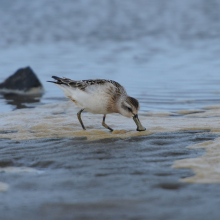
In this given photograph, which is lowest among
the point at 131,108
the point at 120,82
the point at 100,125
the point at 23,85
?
the point at 100,125

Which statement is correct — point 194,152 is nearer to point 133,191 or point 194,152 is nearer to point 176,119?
point 133,191

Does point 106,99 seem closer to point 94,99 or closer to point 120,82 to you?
point 94,99

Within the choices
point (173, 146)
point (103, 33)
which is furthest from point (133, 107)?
point (103, 33)

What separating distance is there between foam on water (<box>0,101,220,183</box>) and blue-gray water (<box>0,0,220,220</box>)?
24cm

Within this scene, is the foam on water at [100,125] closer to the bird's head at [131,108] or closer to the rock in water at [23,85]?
the bird's head at [131,108]

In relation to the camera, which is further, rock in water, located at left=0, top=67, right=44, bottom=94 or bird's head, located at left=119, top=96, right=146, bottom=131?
rock in water, located at left=0, top=67, right=44, bottom=94

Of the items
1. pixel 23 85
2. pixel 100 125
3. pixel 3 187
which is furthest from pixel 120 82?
pixel 3 187

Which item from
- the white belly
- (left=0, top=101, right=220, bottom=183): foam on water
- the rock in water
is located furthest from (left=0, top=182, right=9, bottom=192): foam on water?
the rock in water

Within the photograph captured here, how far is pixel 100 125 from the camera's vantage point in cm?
679

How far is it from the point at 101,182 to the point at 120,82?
749 cm

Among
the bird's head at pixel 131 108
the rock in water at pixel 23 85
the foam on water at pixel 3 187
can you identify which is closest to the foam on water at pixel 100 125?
the bird's head at pixel 131 108

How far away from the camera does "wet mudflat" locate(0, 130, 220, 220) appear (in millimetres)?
3283

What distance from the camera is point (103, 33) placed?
20078 millimetres

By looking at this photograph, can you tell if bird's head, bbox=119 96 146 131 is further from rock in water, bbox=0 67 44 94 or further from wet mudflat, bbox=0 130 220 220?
rock in water, bbox=0 67 44 94
